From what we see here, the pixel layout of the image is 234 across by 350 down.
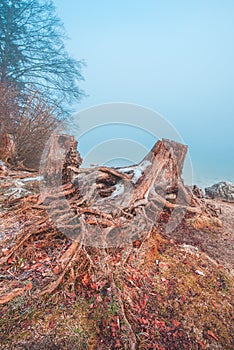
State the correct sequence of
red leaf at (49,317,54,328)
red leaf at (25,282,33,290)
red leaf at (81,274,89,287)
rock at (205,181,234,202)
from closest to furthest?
red leaf at (49,317,54,328) < red leaf at (25,282,33,290) < red leaf at (81,274,89,287) < rock at (205,181,234,202)

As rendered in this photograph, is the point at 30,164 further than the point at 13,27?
No

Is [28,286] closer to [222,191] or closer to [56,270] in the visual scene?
[56,270]

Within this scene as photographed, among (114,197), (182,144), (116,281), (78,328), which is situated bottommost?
(78,328)

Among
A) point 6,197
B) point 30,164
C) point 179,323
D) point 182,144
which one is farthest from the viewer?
point 30,164

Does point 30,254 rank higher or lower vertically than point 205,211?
lower

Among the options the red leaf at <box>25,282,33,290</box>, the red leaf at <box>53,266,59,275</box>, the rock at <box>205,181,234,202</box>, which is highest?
the rock at <box>205,181,234,202</box>

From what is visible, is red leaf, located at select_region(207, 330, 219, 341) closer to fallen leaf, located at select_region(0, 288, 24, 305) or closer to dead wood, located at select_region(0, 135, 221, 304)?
dead wood, located at select_region(0, 135, 221, 304)

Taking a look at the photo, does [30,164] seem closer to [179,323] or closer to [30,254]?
[30,254]

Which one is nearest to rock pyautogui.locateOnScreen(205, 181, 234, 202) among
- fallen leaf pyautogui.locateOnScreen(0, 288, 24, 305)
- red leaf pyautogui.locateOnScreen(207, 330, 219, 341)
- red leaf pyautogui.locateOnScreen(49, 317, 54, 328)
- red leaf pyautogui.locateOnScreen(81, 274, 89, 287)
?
red leaf pyautogui.locateOnScreen(207, 330, 219, 341)

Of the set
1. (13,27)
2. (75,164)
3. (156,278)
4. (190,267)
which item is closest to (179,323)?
(156,278)

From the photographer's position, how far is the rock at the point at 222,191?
7457 mm

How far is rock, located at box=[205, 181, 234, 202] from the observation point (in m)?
7.46

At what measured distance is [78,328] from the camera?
147cm

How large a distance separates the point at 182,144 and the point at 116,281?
9.52ft
